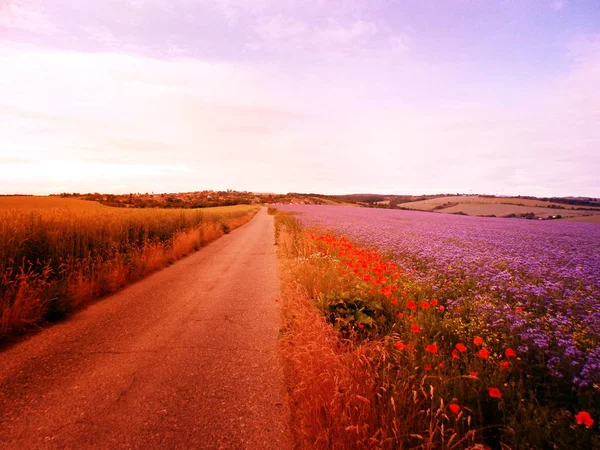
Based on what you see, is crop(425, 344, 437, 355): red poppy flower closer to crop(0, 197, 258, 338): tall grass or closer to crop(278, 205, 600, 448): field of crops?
crop(278, 205, 600, 448): field of crops

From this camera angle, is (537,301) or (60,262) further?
(60,262)

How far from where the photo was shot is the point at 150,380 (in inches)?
132

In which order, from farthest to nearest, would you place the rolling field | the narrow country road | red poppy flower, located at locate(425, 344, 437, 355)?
→ 1. the rolling field
2. the narrow country road
3. red poppy flower, located at locate(425, 344, 437, 355)

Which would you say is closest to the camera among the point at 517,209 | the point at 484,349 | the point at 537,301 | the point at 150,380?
the point at 484,349

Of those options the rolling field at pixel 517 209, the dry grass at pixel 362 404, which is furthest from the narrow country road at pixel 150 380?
the rolling field at pixel 517 209

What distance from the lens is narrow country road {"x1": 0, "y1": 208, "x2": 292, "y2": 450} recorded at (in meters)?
2.58

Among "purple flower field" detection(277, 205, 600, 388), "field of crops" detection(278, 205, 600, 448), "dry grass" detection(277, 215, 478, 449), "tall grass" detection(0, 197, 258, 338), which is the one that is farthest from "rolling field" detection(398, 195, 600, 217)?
"tall grass" detection(0, 197, 258, 338)

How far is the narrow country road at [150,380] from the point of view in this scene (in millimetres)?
2584

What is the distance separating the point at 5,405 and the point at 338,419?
11.3 feet

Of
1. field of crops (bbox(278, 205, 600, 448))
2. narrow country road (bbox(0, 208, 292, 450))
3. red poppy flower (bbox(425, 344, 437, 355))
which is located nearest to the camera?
field of crops (bbox(278, 205, 600, 448))

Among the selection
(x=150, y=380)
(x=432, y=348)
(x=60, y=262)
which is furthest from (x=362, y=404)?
(x=60, y=262)

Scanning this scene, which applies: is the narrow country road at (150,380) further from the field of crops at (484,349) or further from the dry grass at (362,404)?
the field of crops at (484,349)

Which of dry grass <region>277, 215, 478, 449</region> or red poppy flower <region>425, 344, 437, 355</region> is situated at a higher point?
red poppy flower <region>425, 344, 437, 355</region>

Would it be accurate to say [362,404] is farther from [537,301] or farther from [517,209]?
[517,209]
